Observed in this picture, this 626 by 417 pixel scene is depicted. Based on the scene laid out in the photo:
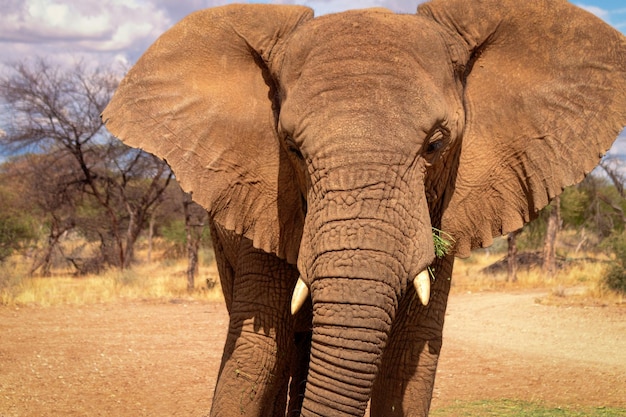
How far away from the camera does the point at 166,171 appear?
18.5 metres

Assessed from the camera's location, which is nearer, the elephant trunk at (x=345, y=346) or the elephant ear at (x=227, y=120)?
the elephant trunk at (x=345, y=346)

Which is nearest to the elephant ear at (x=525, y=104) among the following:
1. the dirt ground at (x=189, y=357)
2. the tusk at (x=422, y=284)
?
the tusk at (x=422, y=284)

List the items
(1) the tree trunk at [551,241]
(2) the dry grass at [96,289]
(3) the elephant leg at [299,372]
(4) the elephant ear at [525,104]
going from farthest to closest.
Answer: (1) the tree trunk at [551,241] < (2) the dry grass at [96,289] < (3) the elephant leg at [299,372] < (4) the elephant ear at [525,104]

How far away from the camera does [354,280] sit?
2.93 meters

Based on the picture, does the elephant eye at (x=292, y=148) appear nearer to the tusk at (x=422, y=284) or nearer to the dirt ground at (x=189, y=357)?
the tusk at (x=422, y=284)

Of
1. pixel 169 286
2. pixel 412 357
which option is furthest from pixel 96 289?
pixel 412 357

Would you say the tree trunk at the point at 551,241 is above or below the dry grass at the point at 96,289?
above

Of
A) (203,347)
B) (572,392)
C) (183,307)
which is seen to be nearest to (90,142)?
(183,307)

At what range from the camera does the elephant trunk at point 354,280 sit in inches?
116

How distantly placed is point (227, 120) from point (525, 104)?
1392 millimetres

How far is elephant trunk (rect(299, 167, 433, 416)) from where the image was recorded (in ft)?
9.65

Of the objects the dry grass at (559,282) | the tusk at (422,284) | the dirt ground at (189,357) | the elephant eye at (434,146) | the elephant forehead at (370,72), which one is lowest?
the dirt ground at (189,357)

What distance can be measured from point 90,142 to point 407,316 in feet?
50.7

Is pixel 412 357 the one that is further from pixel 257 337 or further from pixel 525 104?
pixel 525 104
